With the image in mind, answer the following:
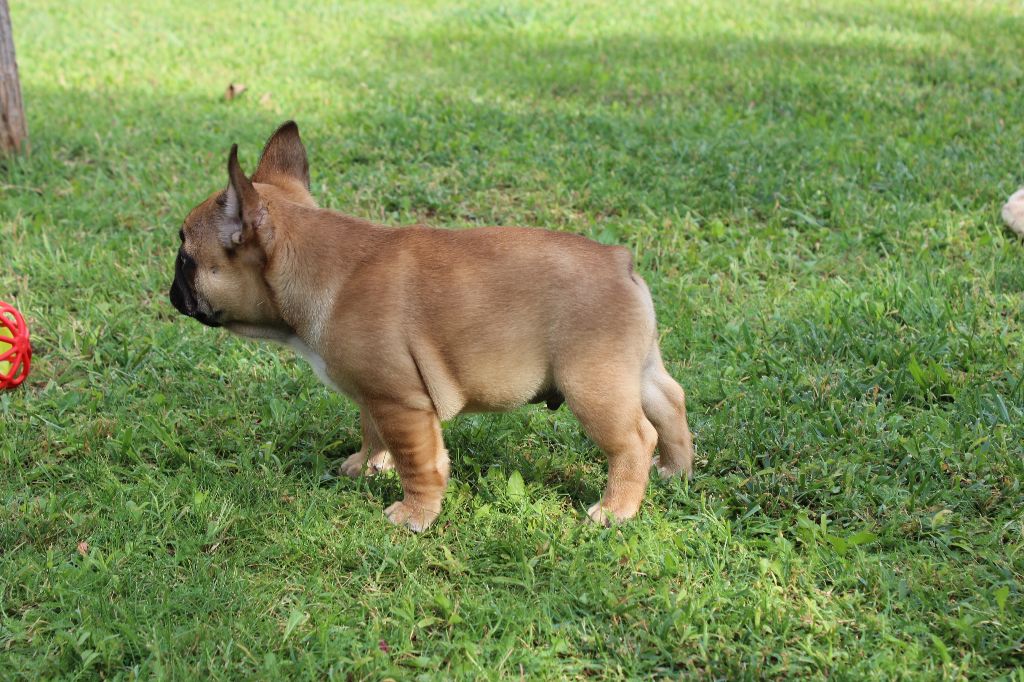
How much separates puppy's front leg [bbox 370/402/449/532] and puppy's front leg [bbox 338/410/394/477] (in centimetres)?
31

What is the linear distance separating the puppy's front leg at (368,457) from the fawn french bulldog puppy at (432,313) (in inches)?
15.5

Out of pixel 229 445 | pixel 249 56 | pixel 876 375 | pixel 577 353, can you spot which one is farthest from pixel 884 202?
pixel 249 56

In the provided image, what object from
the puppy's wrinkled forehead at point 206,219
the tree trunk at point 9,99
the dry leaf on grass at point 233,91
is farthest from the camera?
the dry leaf on grass at point 233,91

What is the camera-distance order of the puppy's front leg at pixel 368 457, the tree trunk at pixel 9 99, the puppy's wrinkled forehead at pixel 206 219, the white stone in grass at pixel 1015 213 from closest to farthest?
the puppy's wrinkled forehead at pixel 206 219, the puppy's front leg at pixel 368 457, the white stone in grass at pixel 1015 213, the tree trunk at pixel 9 99

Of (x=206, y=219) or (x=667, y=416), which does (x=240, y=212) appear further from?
(x=667, y=416)

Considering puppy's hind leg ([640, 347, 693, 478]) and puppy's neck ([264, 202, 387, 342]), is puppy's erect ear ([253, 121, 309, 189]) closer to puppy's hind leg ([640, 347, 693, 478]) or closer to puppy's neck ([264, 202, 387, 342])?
puppy's neck ([264, 202, 387, 342])

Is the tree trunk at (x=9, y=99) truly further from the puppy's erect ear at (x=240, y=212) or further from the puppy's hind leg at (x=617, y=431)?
the puppy's hind leg at (x=617, y=431)

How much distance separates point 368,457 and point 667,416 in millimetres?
1310

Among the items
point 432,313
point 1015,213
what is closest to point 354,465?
point 432,313

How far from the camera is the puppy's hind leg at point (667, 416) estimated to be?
4.40 meters

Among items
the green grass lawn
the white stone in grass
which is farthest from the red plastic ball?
the white stone in grass

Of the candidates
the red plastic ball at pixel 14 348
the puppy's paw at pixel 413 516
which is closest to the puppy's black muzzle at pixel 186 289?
the puppy's paw at pixel 413 516

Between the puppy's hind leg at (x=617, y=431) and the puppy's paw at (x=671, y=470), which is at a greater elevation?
the puppy's hind leg at (x=617, y=431)

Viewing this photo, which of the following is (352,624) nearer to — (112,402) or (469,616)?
(469,616)
